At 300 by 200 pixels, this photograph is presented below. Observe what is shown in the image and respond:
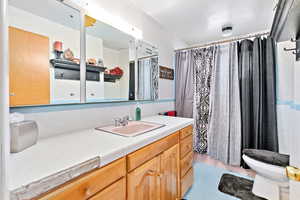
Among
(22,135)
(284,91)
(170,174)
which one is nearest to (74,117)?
(22,135)

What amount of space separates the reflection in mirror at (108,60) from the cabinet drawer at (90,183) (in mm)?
Result: 709

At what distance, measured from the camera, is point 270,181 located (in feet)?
4.77

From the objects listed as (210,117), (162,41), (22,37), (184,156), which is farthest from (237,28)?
(22,37)

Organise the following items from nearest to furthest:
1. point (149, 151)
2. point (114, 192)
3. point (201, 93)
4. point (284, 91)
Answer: point (114, 192), point (149, 151), point (284, 91), point (201, 93)

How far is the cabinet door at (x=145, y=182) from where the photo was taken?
0.85m

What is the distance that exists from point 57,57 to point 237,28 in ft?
8.92

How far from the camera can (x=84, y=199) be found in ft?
1.98

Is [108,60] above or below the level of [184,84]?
above

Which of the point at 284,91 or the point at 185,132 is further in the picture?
the point at 284,91

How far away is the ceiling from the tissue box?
1.70 meters

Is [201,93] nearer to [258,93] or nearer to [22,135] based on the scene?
[258,93]

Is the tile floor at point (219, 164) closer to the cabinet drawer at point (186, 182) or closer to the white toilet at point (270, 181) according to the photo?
the white toilet at point (270, 181)

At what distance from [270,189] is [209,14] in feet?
7.32

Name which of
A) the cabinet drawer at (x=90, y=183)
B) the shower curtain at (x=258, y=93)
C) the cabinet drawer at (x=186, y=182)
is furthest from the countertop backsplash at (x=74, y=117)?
the shower curtain at (x=258, y=93)
